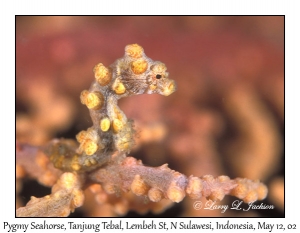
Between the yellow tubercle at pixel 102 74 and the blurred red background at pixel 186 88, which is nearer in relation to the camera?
the yellow tubercle at pixel 102 74

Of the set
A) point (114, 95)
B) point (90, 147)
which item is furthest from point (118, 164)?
point (114, 95)

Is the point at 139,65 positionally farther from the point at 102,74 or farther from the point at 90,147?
the point at 90,147

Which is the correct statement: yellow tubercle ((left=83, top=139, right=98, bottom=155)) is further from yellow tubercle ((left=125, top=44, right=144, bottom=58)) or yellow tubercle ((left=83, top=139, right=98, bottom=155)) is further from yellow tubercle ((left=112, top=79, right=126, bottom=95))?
yellow tubercle ((left=125, top=44, right=144, bottom=58))

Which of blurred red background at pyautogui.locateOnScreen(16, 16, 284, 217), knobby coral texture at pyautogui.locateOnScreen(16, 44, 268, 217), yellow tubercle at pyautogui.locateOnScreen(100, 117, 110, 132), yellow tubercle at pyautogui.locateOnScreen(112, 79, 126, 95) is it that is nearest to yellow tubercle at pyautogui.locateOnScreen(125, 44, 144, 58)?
knobby coral texture at pyautogui.locateOnScreen(16, 44, 268, 217)

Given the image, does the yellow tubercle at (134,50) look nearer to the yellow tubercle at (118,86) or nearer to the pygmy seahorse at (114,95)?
the pygmy seahorse at (114,95)

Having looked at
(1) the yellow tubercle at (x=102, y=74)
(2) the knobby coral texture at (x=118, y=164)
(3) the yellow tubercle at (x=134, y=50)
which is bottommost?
(2) the knobby coral texture at (x=118, y=164)

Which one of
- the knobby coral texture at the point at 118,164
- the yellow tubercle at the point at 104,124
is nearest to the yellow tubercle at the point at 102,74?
the knobby coral texture at the point at 118,164

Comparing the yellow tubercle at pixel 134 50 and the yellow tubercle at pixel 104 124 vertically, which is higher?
the yellow tubercle at pixel 134 50
